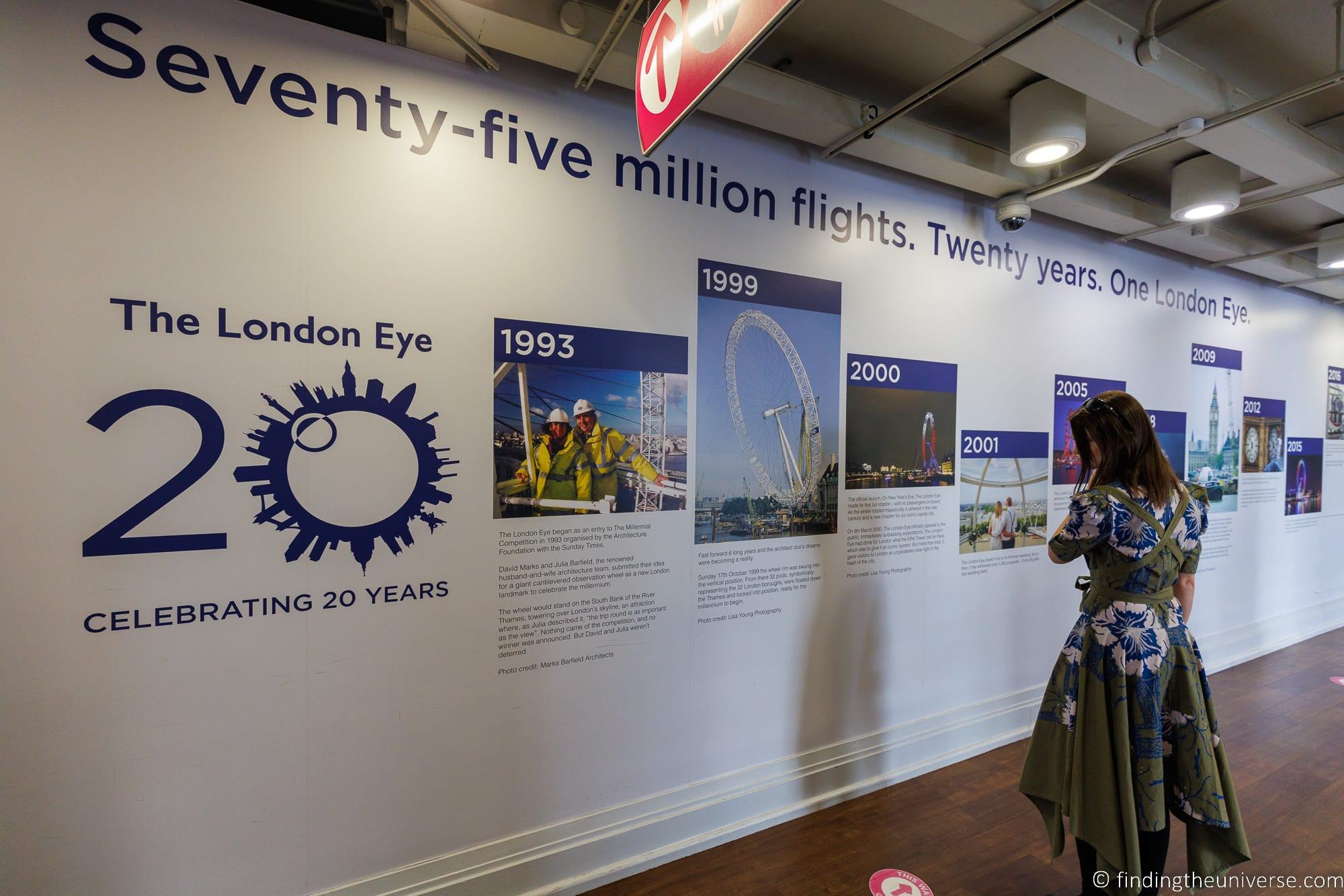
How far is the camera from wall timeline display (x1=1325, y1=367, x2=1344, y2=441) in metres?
5.43

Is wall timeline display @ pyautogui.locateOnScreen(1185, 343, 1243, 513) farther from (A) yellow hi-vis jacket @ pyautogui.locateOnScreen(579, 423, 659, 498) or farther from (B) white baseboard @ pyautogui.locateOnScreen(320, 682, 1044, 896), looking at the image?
(A) yellow hi-vis jacket @ pyautogui.locateOnScreen(579, 423, 659, 498)

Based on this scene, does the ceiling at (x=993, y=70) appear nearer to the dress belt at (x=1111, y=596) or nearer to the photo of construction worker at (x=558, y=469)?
the photo of construction worker at (x=558, y=469)

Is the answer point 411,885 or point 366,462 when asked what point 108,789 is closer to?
point 411,885

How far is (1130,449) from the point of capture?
1.90m

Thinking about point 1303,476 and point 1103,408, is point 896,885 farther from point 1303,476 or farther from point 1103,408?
point 1303,476

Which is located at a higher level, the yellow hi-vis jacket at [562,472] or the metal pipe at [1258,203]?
the metal pipe at [1258,203]

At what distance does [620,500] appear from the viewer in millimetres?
2285

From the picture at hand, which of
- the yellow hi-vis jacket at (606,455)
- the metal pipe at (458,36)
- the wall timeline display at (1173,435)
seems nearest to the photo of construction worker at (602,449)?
the yellow hi-vis jacket at (606,455)

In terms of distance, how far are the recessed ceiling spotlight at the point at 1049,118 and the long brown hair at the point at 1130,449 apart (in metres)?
1.29

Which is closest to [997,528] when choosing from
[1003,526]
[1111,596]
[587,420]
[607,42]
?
[1003,526]

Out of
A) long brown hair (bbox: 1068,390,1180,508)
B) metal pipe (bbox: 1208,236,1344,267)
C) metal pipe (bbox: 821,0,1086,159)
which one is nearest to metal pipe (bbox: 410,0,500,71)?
metal pipe (bbox: 821,0,1086,159)

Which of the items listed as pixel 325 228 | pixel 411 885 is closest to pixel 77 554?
Answer: pixel 325 228

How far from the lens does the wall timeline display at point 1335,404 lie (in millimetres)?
5426

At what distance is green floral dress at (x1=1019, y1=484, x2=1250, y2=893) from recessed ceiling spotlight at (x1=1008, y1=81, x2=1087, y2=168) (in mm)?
1568
